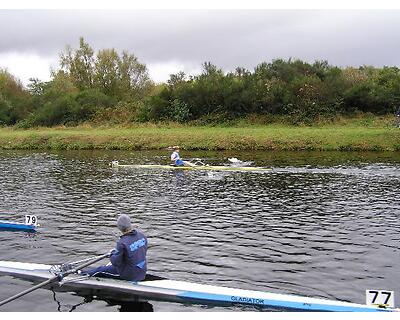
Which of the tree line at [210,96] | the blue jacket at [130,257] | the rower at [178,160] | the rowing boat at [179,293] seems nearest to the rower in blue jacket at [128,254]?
the blue jacket at [130,257]

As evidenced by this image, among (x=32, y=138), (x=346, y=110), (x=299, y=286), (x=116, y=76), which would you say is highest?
(x=116, y=76)

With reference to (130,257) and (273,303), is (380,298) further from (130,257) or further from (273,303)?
(130,257)

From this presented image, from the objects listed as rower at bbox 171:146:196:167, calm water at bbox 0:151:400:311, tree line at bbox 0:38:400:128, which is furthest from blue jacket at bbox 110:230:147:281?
tree line at bbox 0:38:400:128

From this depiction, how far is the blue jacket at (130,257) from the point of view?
12305 millimetres

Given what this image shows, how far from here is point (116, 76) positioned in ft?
279

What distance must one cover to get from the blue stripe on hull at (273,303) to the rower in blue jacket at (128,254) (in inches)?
54.8

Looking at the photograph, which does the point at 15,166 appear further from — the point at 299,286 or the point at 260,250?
the point at 299,286

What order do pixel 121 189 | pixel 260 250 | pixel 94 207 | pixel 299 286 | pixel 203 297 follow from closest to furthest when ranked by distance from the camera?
pixel 203 297, pixel 299 286, pixel 260 250, pixel 94 207, pixel 121 189

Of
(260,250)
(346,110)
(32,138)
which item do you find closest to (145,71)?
(32,138)

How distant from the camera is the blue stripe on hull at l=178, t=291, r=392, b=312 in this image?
1091cm

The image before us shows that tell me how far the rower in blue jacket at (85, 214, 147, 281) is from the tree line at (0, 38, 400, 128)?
50.1 meters

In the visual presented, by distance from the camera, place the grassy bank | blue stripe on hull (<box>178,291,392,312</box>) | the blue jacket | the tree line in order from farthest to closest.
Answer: the tree line < the grassy bank < the blue jacket < blue stripe on hull (<box>178,291,392,312</box>)

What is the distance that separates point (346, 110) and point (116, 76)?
42.5m

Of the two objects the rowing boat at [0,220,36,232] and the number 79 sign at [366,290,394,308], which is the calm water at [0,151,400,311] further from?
the number 79 sign at [366,290,394,308]
